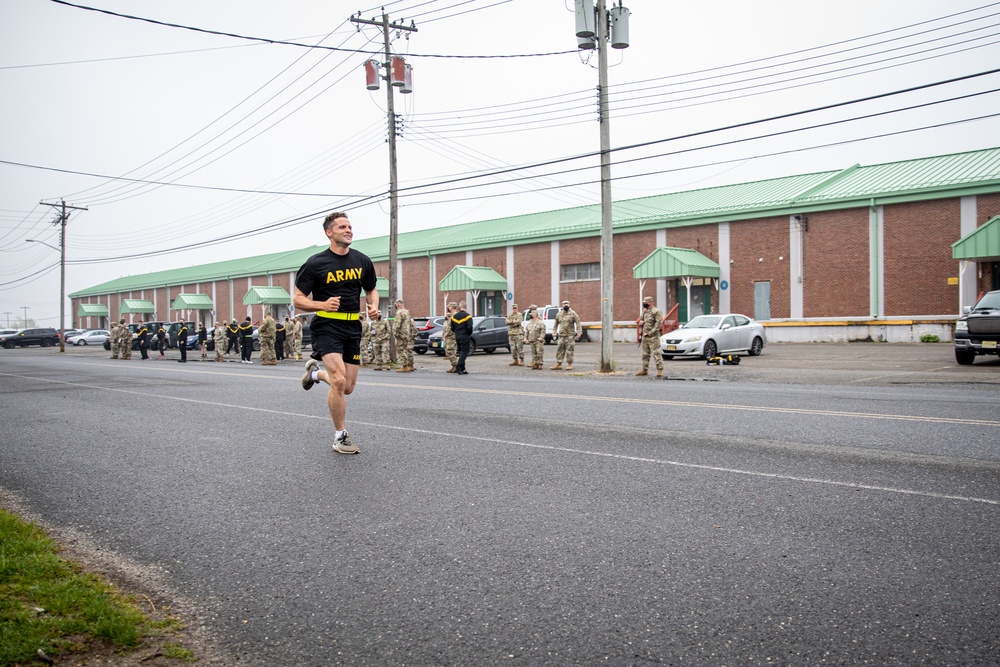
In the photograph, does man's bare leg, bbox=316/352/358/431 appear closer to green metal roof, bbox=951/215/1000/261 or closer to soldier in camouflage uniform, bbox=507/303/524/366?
soldier in camouflage uniform, bbox=507/303/524/366

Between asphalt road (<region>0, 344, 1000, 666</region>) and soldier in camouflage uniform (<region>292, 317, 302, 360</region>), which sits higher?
soldier in camouflage uniform (<region>292, 317, 302, 360</region>)

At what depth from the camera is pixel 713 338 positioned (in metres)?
25.8

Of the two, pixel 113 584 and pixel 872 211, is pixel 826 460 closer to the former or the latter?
pixel 113 584

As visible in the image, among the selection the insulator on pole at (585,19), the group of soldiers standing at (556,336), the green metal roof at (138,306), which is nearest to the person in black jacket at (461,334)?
the group of soldiers standing at (556,336)

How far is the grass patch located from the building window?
41649 mm

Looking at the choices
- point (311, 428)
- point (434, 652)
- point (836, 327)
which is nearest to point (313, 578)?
point (434, 652)

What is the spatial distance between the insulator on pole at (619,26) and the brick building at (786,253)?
17118mm

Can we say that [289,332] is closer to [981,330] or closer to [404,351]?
[404,351]

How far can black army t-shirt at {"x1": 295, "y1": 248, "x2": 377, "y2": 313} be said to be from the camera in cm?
721

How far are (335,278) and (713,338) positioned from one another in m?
20.5

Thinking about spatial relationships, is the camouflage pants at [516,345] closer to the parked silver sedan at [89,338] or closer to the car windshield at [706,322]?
the car windshield at [706,322]

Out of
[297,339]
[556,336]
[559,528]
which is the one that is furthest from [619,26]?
[559,528]

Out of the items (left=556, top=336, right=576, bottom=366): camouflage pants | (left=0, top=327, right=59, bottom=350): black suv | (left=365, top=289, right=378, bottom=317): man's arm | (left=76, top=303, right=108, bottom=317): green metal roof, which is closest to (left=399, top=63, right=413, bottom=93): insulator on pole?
(left=556, top=336, right=576, bottom=366): camouflage pants

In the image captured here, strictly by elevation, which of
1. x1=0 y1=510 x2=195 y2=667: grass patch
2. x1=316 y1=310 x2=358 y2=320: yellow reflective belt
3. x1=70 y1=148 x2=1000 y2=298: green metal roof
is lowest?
x1=0 y1=510 x2=195 y2=667: grass patch
